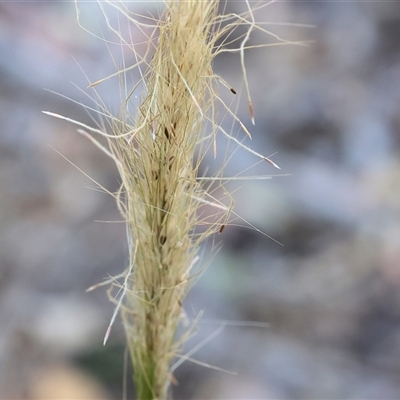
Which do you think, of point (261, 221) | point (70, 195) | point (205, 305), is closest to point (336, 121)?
point (261, 221)

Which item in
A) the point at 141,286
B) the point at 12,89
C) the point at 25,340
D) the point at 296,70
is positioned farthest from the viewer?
the point at 296,70

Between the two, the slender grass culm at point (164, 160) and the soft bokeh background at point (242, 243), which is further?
the soft bokeh background at point (242, 243)

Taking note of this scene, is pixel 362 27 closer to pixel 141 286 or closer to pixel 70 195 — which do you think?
pixel 70 195

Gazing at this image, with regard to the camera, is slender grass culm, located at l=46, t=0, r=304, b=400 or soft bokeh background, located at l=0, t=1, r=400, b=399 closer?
slender grass culm, located at l=46, t=0, r=304, b=400
